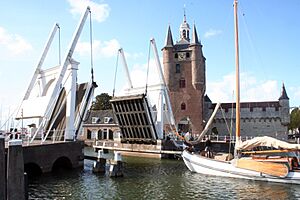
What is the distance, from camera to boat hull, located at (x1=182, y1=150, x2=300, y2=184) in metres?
14.7

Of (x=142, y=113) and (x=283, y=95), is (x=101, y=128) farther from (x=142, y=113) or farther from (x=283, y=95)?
(x=283, y=95)

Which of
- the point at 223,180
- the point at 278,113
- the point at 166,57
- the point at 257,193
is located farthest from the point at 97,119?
the point at 257,193

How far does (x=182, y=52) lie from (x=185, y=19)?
11.0 m

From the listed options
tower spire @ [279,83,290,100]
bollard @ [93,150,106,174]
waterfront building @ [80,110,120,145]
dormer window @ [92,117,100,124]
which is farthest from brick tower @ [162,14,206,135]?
bollard @ [93,150,106,174]

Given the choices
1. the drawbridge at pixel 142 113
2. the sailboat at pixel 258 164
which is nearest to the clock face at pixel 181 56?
the drawbridge at pixel 142 113

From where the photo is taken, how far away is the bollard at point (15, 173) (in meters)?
6.30

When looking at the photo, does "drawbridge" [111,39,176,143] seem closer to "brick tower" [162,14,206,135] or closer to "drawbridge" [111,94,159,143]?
"drawbridge" [111,94,159,143]

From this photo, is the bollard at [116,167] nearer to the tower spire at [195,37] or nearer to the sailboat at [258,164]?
the sailboat at [258,164]

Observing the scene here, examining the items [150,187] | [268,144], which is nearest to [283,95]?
[268,144]

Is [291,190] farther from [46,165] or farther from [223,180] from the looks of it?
[46,165]

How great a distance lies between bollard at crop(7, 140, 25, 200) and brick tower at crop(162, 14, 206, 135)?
36.3 meters

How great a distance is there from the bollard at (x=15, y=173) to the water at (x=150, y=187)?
5033 millimetres

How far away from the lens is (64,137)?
18.6m

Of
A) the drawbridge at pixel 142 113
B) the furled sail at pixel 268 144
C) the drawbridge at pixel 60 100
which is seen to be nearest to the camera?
the furled sail at pixel 268 144
